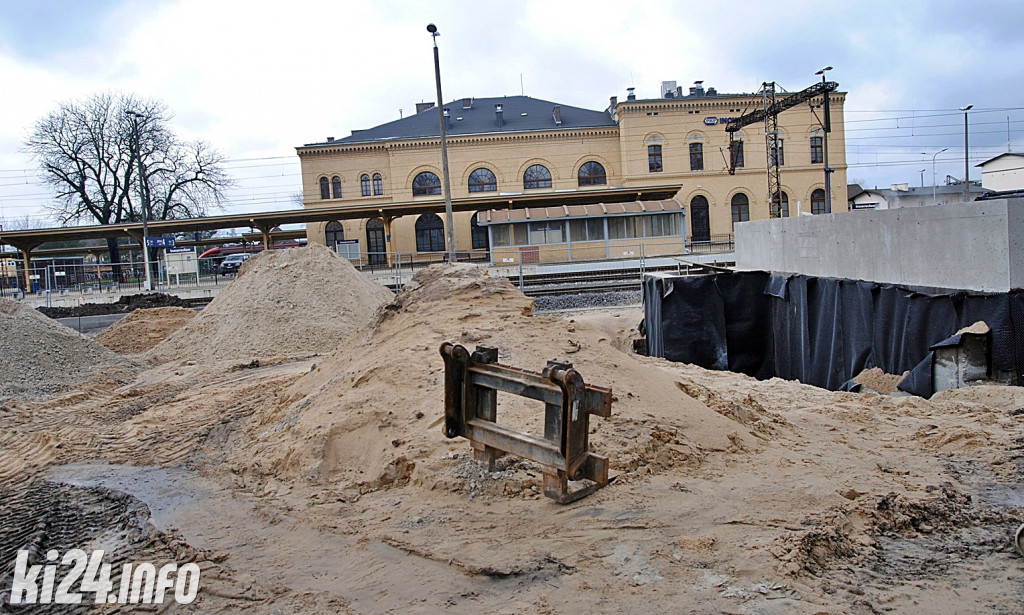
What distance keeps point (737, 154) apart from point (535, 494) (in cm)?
4915

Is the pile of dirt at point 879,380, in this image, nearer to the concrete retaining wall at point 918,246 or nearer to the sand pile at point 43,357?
the concrete retaining wall at point 918,246

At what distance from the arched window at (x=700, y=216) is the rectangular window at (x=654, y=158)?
3432mm

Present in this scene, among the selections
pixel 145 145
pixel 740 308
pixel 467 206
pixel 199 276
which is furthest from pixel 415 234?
pixel 740 308

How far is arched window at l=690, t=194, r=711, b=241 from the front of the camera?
51.7 m

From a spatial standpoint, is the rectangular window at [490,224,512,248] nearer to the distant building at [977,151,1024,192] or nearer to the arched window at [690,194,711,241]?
the arched window at [690,194,711,241]

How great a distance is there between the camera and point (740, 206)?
52.6 metres

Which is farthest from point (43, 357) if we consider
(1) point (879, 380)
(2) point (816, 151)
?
(2) point (816, 151)

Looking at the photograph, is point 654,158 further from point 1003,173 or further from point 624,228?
point 1003,173

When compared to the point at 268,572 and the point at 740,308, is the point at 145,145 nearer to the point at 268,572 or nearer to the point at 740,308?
the point at 740,308

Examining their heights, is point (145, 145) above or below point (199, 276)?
above

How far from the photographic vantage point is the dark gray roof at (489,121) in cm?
5156

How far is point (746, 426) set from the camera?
689 centimetres

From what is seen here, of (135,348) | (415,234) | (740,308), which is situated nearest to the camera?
(740,308)

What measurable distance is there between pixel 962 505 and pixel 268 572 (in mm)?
4671
